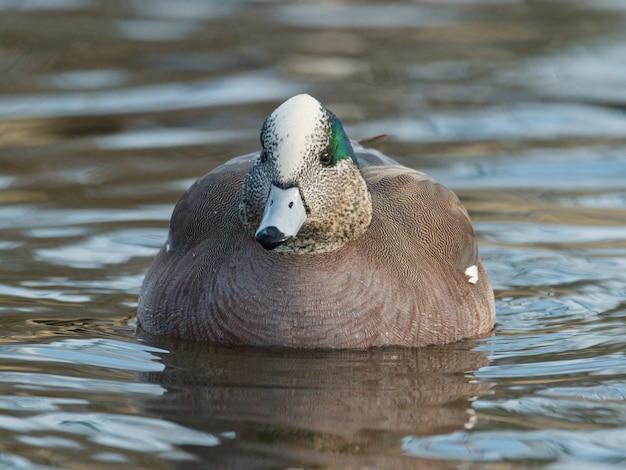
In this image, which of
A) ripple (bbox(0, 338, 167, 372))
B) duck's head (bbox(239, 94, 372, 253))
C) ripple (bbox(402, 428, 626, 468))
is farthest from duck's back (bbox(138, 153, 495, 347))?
ripple (bbox(402, 428, 626, 468))

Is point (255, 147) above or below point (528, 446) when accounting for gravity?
above

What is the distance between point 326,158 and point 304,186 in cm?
24

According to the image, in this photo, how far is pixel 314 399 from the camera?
604 cm

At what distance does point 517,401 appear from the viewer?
19.6ft

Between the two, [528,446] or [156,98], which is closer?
[528,446]

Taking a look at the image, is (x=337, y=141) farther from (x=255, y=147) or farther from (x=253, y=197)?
(x=255, y=147)

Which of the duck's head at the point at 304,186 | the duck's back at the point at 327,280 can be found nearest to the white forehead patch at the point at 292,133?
the duck's head at the point at 304,186

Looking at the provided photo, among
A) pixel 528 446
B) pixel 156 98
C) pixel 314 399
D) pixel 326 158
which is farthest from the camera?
pixel 156 98

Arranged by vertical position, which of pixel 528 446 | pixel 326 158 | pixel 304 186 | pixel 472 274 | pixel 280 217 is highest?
pixel 326 158

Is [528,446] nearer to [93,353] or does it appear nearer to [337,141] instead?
[337,141]

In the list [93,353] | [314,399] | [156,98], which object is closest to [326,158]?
[314,399]

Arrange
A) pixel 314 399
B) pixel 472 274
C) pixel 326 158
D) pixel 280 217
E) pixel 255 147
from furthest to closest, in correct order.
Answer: pixel 255 147, pixel 472 274, pixel 326 158, pixel 280 217, pixel 314 399

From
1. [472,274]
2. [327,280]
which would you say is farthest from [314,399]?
[472,274]

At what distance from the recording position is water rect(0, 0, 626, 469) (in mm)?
5555
